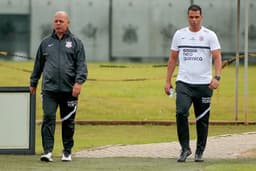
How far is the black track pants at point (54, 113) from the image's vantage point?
10.4 meters

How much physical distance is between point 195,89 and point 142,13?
37517mm

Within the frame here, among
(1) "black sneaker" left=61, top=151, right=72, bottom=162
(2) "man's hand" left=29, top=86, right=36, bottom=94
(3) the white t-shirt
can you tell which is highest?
(3) the white t-shirt

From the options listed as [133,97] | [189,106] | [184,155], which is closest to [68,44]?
[189,106]

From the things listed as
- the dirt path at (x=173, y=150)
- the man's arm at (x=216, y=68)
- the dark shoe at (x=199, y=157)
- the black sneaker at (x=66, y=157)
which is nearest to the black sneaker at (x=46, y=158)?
the black sneaker at (x=66, y=157)

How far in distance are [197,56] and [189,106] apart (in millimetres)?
634

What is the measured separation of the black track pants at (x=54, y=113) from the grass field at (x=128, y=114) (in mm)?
273

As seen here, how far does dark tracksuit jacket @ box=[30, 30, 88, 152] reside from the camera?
10.3 meters

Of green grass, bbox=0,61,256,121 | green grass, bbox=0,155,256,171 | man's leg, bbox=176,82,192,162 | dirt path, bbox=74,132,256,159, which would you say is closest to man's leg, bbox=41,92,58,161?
green grass, bbox=0,155,256,171

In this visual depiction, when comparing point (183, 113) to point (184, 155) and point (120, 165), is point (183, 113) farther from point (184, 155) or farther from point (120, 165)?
point (120, 165)

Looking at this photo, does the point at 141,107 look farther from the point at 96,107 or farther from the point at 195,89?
the point at 195,89

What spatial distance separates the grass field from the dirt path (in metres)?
0.55

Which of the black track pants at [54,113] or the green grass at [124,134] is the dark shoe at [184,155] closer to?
the black track pants at [54,113]

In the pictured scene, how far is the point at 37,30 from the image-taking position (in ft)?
150

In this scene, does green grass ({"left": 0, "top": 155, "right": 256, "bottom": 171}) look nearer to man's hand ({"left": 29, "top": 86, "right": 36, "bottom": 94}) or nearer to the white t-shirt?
man's hand ({"left": 29, "top": 86, "right": 36, "bottom": 94})
